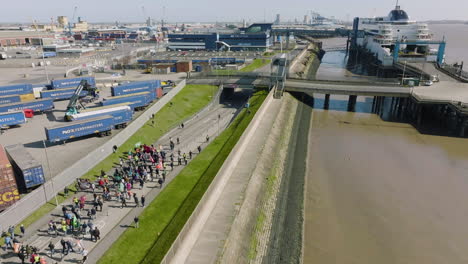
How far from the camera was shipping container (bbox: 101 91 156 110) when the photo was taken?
4853 centimetres

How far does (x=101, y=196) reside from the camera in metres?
27.6

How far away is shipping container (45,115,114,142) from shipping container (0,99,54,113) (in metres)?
15.0

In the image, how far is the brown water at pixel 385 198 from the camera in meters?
23.4

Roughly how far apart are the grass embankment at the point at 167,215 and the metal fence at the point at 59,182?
8769 millimetres

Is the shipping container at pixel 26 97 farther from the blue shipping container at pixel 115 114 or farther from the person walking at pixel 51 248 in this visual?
the person walking at pixel 51 248

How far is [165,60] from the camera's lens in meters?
101

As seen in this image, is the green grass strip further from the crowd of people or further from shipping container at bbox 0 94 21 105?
the crowd of people

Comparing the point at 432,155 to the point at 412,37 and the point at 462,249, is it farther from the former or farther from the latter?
the point at 412,37

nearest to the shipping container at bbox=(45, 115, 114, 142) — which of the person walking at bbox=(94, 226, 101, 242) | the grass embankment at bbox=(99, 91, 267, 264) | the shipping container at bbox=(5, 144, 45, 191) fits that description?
the shipping container at bbox=(5, 144, 45, 191)

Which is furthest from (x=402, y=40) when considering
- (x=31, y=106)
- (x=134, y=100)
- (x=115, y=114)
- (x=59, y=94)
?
(x=31, y=106)

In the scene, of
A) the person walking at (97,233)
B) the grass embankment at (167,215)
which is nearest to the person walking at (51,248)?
the person walking at (97,233)

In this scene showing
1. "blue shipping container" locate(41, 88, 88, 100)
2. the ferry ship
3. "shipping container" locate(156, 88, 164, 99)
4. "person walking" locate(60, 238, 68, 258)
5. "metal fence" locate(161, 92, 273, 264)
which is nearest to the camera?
"metal fence" locate(161, 92, 273, 264)

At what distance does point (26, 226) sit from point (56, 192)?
14.1 feet

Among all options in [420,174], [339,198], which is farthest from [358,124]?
[339,198]
